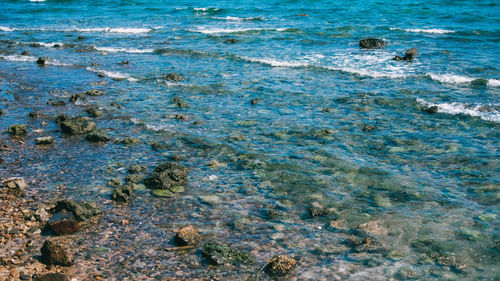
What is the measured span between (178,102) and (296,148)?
4895mm

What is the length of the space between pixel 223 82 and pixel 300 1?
29.4m

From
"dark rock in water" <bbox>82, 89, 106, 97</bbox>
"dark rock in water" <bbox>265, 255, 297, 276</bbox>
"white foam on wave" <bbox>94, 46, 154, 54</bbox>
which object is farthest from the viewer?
"white foam on wave" <bbox>94, 46, 154, 54</bbox>

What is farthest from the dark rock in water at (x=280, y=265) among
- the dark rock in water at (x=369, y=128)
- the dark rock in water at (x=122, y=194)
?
the dark rock in water at (x=369, y=128)

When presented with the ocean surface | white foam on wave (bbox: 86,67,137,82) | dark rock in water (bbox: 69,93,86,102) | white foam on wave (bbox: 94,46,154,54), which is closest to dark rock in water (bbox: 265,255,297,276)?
the ocean surface

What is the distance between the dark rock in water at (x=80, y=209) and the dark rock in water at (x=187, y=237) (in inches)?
66.4

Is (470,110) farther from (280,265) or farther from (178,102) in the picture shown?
(280,265)

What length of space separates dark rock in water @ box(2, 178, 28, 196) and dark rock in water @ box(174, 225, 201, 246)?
3.48m

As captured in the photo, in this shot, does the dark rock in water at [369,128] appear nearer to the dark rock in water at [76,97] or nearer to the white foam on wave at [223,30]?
the dark rock in water at [76,97]

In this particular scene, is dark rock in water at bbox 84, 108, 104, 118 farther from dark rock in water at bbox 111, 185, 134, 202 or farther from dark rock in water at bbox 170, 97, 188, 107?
dark rock in water at bbox 111, 185, 134, 202

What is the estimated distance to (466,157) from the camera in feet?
31.5

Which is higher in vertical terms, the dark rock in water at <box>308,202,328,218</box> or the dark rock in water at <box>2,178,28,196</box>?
the dark rock in water at <box>2,178,28,196</box>

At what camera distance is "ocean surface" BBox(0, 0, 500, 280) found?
21.7 feet

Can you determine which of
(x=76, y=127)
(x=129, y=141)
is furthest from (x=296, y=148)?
(x=76, y=127)

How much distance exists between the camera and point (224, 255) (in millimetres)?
6344
